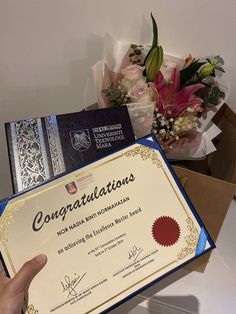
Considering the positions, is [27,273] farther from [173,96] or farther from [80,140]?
[173,96]

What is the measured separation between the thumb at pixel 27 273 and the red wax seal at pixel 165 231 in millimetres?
208

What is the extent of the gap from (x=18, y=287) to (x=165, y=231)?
28 cm

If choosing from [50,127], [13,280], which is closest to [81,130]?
[50,127]

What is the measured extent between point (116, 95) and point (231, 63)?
1.11 ft

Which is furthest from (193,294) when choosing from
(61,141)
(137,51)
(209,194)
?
(137,51)

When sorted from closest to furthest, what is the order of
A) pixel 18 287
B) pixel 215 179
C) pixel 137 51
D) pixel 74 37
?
pixel 18 287 → pixel 215 179 → pixel 137 51 → pixel 74 37

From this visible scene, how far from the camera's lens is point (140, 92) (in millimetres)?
815

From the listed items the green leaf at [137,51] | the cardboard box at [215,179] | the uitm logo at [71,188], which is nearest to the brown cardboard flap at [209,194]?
the cardboard box at [215,179]

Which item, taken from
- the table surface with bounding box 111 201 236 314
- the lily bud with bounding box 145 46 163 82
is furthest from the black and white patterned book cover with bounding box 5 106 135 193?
the table surface with bounding box 111 201 236 314

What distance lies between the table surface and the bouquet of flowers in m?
0.33

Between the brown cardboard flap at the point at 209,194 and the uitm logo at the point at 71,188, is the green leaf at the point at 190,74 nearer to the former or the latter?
the brown cardboard flap at the point at 209,194

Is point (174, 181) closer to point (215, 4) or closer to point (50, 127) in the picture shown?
point (50, 127)
